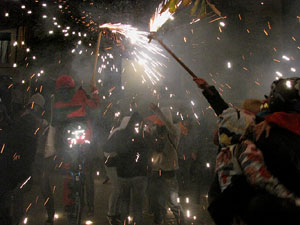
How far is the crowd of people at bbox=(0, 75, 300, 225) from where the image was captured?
1860 millimetres

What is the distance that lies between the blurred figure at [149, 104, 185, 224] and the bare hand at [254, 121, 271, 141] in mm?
3126

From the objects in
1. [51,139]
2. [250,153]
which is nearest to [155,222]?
[51,139]

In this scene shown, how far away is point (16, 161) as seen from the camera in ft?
13.0

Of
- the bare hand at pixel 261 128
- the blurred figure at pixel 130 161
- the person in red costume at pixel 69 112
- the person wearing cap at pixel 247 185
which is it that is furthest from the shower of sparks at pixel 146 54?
the bare hand at pixel 261 128

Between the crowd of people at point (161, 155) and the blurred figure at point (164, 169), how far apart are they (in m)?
0.02

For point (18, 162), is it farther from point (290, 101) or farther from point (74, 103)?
point (290, 101)

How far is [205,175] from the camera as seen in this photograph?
7949mm

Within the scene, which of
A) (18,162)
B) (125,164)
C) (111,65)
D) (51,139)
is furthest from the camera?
(111,65)

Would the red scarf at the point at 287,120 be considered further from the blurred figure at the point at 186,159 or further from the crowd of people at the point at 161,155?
the blurred figure at the point at 186,159

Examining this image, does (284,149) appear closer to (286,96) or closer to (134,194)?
(286,96)

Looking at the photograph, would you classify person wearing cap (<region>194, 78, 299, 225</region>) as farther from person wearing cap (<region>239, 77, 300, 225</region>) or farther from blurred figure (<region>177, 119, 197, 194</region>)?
blurred figure (<region>177, 119, 197, 194</region>)

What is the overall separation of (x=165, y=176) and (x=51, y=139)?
2.20 meters

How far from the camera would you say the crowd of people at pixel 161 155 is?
6.10 ft

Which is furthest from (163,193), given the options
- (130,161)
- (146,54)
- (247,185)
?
(146,54)
